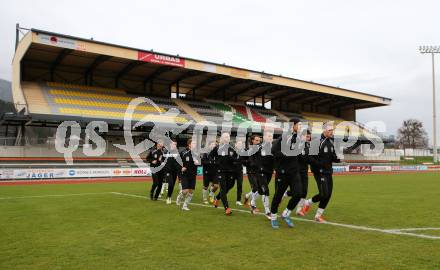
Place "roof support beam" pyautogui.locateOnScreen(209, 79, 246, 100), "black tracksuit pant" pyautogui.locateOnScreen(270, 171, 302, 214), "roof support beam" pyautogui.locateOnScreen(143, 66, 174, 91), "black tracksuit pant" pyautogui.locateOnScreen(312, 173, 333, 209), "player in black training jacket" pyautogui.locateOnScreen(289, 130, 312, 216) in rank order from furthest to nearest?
1. "roof support beam" pyautogui.locateOnScreen(209, 79, 246, 100)
2. "roof support beam" pyautogui.locateOnScreen(143, 66, 174, 91)
3. "player in black training jacket" pyautogui.locateOnScreen(289, 130, 312, 216)
4. "black tracksuit pant" pyautogui.locateOnScreen(312, 173, 333, 209)
5. "black tracksuit pant" pyautogui.locateOnScreen(270, 171, 302, 214)

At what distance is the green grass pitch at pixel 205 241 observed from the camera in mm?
5707

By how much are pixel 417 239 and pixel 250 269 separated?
11.6 feet

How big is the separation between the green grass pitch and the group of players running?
592 mm

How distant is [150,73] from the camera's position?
1695 inches

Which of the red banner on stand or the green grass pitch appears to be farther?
the red banner on stand

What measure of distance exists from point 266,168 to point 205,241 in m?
3.58

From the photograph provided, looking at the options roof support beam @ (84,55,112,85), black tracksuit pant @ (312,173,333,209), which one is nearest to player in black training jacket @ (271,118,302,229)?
black tracksuit pant @ (312,173,333,209)

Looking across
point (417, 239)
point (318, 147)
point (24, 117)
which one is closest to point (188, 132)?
point (24, 117)

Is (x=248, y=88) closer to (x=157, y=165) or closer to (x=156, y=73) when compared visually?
(x=156, y=73)

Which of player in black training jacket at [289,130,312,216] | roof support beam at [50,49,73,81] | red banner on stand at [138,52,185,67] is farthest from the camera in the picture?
red banner on stand at [138,52,185,67]

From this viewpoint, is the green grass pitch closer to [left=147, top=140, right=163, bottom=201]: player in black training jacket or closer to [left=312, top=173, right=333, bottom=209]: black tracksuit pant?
[left=312, top=173, right=333, bottom=209]: black tracksuit pant

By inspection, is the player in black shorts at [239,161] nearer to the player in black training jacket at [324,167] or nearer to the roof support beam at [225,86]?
the player in black training jacket at [324,167]

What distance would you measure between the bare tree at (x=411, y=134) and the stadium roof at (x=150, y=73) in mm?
35778

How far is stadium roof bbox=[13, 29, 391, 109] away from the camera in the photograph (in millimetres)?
33969
